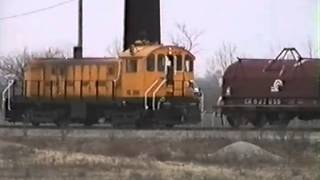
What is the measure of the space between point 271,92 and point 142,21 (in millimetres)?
8105

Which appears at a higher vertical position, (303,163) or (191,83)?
(191,83)

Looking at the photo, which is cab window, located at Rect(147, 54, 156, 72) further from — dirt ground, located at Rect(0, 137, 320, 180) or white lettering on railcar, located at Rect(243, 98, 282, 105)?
dirt ground, located at Rect(0, 137, 320, 180)

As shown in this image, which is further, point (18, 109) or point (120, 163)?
point (18, 109)

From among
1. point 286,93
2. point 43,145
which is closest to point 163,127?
point 286,93

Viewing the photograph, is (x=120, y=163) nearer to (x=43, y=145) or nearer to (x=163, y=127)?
(x=43, y=145)

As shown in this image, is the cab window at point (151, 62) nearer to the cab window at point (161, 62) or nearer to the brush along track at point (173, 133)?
the cab window at point (161, 62)

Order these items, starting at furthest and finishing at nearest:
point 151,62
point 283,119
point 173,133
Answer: point 151,62, point 283,119, point 173,133

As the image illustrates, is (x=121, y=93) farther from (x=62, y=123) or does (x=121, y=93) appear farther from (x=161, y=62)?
(x=62, y=123)

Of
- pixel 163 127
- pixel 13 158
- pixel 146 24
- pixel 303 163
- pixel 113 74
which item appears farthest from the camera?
pixel 146 24

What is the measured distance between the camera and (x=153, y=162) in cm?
1834

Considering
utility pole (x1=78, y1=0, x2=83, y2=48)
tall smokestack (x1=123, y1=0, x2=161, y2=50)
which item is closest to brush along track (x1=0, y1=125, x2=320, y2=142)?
tall smokestack (x1=123, y1=0, x2=161, y2=50)

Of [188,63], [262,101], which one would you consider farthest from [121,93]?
A: [262,101]

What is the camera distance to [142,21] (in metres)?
37.7

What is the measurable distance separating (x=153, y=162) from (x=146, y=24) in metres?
19.7
